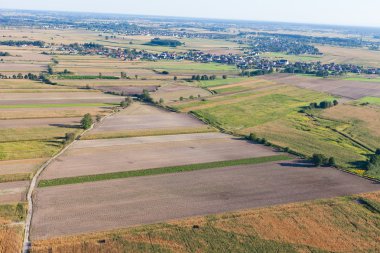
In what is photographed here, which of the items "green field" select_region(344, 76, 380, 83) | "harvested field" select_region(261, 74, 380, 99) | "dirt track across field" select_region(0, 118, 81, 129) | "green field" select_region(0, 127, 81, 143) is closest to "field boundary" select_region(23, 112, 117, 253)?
"green field" select_region(0, 127, 81, 143)

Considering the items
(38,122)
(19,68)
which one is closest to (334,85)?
(38,122)

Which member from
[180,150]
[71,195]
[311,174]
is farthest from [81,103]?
[311,174]

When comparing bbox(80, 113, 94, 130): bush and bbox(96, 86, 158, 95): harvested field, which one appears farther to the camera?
bbox(96, 86, 158, 95): harvested field

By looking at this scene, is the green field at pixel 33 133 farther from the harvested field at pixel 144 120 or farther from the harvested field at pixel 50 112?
the harvested field at pixel 50 112

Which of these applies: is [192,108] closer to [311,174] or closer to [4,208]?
[311,174]

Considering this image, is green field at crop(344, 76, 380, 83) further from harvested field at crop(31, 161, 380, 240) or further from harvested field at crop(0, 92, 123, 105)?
harvested field at crop(31, 161, 380, 240)

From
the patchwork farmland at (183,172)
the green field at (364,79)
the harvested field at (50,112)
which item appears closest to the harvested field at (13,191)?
the patchwork farmland at (183,172)
